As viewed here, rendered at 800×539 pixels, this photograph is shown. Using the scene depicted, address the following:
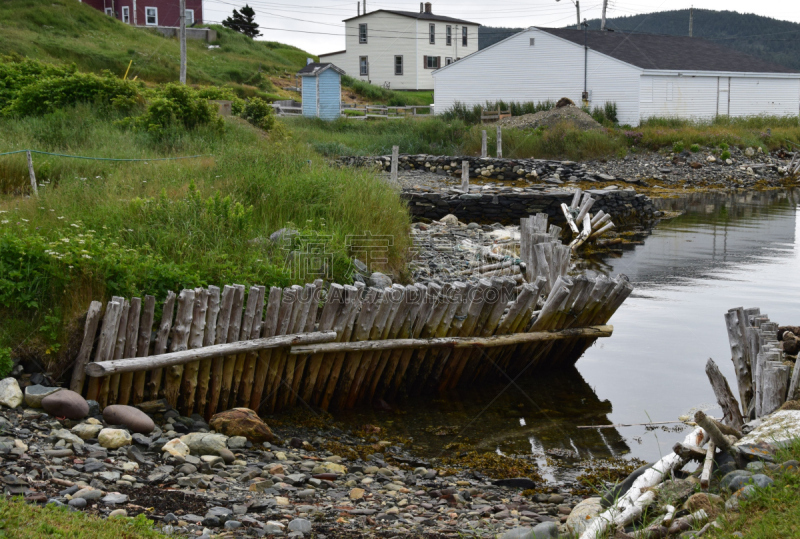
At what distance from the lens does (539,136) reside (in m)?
35.9

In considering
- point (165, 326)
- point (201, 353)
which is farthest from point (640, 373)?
point (165, 326)

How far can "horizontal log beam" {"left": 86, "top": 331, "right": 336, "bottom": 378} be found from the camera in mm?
6402

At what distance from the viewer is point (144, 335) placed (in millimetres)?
6754

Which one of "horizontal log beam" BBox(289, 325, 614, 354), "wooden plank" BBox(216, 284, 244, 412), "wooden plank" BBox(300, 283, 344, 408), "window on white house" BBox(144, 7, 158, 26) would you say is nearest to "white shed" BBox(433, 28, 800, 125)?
"window on white house" BBox(144, 7, 158, 26)

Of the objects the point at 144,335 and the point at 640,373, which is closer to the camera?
the point at 144,335

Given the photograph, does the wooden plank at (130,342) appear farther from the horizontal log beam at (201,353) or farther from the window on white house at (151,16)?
the window on white house at (151,16)

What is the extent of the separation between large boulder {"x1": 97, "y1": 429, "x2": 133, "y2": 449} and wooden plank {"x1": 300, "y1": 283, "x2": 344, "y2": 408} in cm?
228

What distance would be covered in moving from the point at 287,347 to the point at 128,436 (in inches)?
76.8

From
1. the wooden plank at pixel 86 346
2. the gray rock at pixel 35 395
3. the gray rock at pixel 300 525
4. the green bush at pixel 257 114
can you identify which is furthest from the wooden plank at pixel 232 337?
the green bush at pixel 257 114

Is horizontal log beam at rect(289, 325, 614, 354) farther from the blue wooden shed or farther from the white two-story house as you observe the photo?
the white two-story house

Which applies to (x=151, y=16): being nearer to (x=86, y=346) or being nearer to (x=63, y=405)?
(x=86, y=346)

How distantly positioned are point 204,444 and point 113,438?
729 mm

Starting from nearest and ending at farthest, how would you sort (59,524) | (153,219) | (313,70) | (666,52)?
(59,524) → (153,219) → (313,70) → (666,52)

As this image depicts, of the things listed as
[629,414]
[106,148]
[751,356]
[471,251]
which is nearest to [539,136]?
[471,251]
